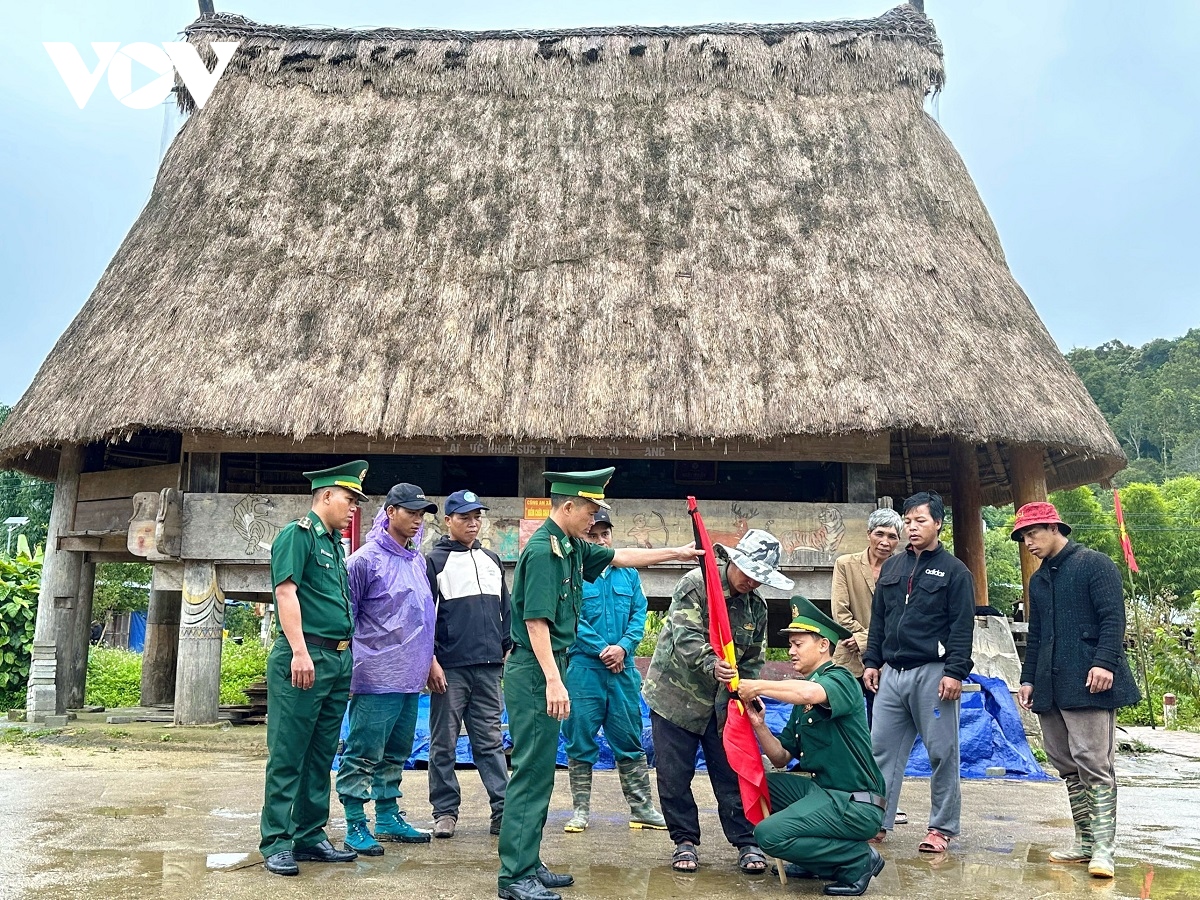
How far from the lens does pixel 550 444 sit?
10.9 meters

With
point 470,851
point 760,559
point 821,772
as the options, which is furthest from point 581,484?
point 470,851

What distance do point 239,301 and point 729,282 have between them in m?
5.20

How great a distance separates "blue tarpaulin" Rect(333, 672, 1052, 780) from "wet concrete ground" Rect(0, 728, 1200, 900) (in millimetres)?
395

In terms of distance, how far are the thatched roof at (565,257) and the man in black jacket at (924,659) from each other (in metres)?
4.68

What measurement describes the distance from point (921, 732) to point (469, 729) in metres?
2.39

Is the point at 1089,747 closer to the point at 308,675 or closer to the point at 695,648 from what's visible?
the point at 695,648

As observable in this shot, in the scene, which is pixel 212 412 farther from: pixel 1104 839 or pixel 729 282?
pixel 1104 839

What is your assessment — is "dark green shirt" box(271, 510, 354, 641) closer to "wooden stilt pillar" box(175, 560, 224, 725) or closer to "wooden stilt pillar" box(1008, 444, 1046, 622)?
"wooden stilt pillar" box(175, 560, 224, 725)

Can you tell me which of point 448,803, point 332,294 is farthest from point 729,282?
point 448,803

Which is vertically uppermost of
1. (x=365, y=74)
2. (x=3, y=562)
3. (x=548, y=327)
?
(x=365, y=74)

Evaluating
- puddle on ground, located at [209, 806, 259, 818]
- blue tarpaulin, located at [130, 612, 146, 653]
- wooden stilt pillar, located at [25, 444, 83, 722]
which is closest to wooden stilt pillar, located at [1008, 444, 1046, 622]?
puddle on ground, located at [209, 806, 259, 818]

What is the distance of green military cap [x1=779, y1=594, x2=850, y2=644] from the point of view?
4863 millimetres

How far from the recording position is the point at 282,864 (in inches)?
183

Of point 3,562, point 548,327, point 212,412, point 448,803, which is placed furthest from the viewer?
point 3,562
